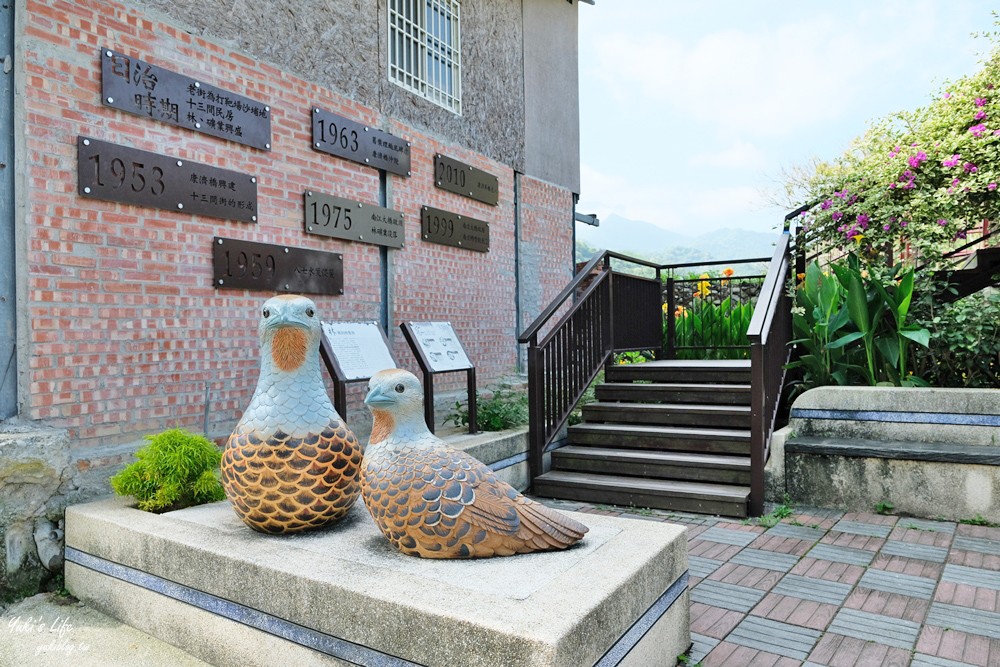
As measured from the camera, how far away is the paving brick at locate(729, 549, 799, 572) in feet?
11.4

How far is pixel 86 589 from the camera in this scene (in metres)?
3.03

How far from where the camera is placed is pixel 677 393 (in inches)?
216

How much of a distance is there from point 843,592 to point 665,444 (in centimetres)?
203

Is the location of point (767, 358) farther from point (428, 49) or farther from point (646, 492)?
point (428, 49)

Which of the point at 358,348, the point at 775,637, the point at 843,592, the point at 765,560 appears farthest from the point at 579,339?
the point at 775,637

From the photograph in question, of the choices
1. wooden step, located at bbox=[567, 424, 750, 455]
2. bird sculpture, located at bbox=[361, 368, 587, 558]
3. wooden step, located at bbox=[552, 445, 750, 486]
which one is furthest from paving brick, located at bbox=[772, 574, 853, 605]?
wooden step, located at bbox=[567, 424, 750, 455]

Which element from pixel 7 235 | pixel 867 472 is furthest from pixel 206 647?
pixel 867 472

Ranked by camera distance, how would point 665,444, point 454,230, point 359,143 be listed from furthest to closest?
point 454,230 → point 359,143 → point 665,444

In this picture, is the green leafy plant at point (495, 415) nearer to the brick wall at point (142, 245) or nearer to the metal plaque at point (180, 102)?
the brick wall at point (142, 245)

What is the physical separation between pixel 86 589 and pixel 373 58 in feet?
14.3

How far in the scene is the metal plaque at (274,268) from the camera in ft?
13.9

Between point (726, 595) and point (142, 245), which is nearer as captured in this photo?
point (726, 595)

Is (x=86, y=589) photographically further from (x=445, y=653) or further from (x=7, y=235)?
(x=445, y=653)

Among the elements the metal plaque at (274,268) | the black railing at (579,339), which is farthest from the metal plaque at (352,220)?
the black railing at (579,339)
